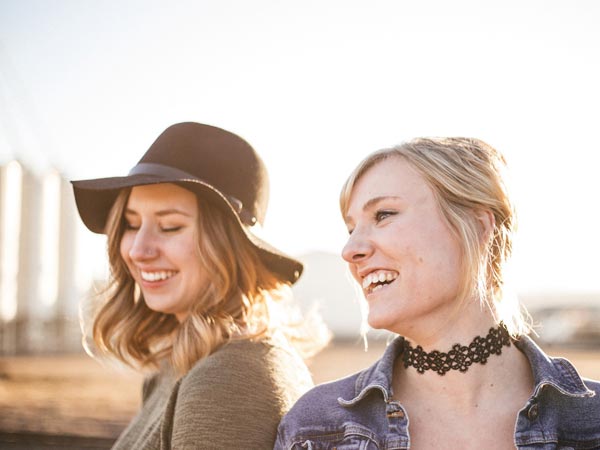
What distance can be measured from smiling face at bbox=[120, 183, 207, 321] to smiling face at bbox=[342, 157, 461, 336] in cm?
78

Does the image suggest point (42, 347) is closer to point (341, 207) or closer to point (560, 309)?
point (560, 309)

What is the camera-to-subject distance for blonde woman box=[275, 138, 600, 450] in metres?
2.09

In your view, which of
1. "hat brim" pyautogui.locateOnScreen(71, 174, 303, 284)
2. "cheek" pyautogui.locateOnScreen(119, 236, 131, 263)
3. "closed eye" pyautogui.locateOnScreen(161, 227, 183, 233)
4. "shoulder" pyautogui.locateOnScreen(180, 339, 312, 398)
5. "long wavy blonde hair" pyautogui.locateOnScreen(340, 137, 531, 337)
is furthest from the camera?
"cheek" pyautogui.locateOnScreen(119, 236, 131, 263)

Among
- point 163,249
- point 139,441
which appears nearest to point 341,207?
point 163,249

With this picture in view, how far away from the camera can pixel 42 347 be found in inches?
1254

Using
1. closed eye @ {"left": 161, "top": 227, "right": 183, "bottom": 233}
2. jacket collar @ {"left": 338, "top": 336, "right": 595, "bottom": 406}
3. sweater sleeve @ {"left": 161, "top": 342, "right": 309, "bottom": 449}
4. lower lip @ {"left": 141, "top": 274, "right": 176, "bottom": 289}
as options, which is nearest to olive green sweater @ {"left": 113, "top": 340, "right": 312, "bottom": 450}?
Result: sweater sleeve @ {"left": 161, "top": 342, "right": 309, "bottom": 449}

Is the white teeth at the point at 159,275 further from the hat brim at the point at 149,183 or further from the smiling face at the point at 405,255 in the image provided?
the smiling face at the point at 405,255

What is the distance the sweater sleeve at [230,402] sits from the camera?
228 cm

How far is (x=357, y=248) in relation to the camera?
7.23 ft

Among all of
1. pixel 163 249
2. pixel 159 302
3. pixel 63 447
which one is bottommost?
pixel 63 447

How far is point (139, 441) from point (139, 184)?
3.13 ft

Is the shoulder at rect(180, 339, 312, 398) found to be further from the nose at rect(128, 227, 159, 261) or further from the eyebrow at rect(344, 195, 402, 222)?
the eyebrow at rect(344, 195, 402, 222)

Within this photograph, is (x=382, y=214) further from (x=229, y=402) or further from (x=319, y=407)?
(x=229, y=402)

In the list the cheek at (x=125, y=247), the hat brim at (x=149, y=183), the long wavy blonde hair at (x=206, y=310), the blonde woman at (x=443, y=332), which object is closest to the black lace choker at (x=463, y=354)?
the blonde woman at (x=443, y=332)
